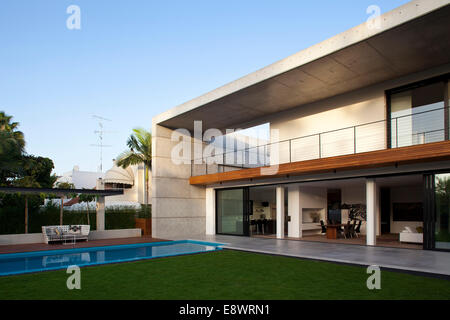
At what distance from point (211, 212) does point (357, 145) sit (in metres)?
8.32

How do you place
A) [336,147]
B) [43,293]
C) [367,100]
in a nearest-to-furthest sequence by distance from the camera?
[43,293]
[367,100]
[336,147]

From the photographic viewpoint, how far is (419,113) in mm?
10164

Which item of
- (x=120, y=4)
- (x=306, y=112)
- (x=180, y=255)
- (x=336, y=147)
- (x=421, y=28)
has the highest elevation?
(x=120, y=4)

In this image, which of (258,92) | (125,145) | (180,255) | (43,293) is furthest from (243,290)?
(125,145)

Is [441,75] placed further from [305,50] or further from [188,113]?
[188,113]

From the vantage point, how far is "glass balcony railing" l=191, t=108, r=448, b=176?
10562 mm

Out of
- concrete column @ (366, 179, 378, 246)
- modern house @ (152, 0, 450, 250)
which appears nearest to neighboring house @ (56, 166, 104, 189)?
modern house @ (152, 0, 450, 250)

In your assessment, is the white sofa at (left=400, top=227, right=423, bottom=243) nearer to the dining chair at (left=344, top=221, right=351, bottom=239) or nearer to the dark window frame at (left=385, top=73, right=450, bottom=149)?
the dining chair at (left=344, top=221, right=351, bottom=239)

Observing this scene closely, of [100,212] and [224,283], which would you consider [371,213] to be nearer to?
[224,283]

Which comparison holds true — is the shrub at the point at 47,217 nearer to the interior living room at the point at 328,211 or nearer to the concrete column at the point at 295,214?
the interior living room at the point at 328,211

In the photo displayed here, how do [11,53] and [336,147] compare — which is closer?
[11,53]

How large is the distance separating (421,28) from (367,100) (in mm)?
4139

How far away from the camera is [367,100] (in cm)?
1239

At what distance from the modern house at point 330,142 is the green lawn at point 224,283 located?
448 cm
